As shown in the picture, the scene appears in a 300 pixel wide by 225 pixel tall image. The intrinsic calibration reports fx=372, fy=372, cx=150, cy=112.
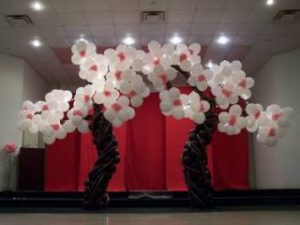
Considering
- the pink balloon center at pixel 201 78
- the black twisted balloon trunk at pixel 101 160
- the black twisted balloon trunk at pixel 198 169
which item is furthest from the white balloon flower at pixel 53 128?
the pink balloon center at pixel 201 78

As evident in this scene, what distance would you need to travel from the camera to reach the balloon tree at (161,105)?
2.29m

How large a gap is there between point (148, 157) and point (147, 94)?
761cm

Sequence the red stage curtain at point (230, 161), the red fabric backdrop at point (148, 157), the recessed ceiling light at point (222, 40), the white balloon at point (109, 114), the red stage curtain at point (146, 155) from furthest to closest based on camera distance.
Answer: the red stage curtain at point (230, 161) < the red stage curtain at point (146, 155) < the red fabric backdrop at point (148, 157) < the recessed ceiling light at point (222, 40) < the white balloon at point (109, 114)

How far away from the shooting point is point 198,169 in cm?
232

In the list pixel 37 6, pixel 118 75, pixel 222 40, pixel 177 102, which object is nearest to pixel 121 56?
pixel 118 75

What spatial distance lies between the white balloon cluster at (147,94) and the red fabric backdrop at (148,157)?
7149 mm

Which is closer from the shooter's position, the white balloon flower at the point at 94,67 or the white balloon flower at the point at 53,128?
the white balloon flower at the point at 94,67

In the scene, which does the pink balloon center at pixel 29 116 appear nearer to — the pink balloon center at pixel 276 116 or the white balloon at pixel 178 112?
the white balloon at pixel 178 112

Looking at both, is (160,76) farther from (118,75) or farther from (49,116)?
(49,116)

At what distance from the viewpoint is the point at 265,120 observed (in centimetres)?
242

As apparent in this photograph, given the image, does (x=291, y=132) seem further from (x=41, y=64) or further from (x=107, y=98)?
(x=107, y=98)

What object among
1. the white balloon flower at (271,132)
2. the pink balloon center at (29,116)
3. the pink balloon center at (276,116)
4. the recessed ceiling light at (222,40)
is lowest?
the white balloon flower at (271,132)

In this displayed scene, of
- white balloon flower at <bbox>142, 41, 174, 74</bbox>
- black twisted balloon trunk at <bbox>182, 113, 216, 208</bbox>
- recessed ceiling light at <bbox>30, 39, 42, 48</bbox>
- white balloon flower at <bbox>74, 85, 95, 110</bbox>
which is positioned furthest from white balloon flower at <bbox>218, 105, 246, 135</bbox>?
recessed ceiling light at <bbox>30, 39, 42, 48</bbox>

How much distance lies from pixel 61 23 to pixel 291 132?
5500 millimetres
